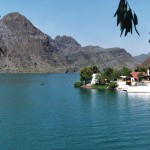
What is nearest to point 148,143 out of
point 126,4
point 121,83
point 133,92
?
point 126,4

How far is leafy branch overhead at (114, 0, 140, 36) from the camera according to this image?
19.0ft

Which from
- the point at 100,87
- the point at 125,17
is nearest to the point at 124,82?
the point at 100,87

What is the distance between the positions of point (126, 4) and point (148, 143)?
4145cm

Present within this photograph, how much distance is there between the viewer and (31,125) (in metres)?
59.5

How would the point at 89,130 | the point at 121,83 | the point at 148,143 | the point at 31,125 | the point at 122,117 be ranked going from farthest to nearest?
the point at 121,83 → the point at 122,117 → the point at 31,125 → the point at 89,130 → the point at 148,143

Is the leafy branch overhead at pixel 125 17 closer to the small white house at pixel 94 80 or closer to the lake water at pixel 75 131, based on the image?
the lake water at pixel 75 131

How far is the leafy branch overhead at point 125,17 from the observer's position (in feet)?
19.0

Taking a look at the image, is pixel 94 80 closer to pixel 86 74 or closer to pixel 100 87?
pixel 86 74

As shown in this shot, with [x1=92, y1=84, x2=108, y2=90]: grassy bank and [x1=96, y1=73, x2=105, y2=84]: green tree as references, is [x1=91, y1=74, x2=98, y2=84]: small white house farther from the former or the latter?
[x1=92, y1=84, x2=108, y2=90]: grassy bank

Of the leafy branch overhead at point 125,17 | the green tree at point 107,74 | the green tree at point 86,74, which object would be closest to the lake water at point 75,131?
the leafy branch overhead at point 125,17

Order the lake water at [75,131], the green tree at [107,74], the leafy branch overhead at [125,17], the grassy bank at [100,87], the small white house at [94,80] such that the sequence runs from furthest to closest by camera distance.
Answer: the small white house at [94,80]
the green tree at [107,74]
the grassy bank at [100,87]
the lake water at [75,131]
the leafy branch overhead at [125,17]

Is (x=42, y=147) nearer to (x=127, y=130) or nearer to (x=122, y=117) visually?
(x=127, y=130)

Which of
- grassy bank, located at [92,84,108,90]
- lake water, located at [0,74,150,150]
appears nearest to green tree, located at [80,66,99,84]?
grassy bank, located at [92,84,108,90]

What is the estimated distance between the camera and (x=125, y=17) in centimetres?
591
